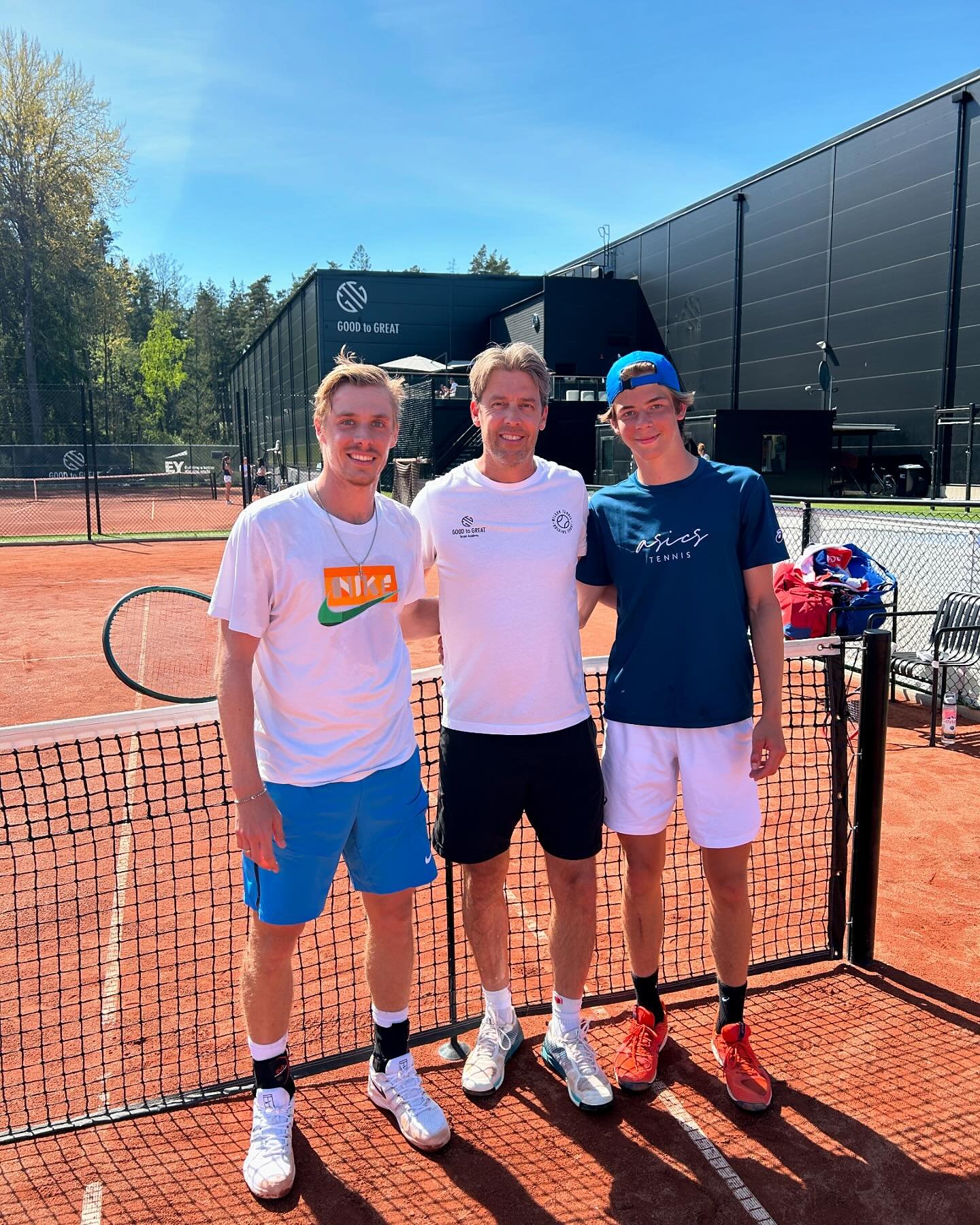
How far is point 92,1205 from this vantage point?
101 inches

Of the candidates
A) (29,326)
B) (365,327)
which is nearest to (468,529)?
(365,327)

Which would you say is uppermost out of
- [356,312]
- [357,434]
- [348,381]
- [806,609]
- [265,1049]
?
[356,312]

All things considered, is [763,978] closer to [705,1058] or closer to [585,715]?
[705,1058]

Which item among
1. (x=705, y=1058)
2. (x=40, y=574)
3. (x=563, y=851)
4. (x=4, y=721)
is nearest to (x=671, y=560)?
(x=563, y=851)

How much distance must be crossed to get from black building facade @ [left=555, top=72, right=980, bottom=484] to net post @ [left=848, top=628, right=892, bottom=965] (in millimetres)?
18547

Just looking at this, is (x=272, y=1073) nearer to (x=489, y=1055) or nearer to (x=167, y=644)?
(x=489, y=1055)

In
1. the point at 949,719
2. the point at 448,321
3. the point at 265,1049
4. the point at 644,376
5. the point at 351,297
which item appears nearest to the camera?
the point at 265,1049

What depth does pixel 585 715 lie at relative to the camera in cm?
296

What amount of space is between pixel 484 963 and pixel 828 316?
24.8 m

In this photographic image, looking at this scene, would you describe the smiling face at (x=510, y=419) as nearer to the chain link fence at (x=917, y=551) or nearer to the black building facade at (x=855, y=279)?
the chain link fence at (x=917, y=551)

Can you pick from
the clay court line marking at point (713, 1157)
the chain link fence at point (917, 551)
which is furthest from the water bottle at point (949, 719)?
the clay court line marking at point (713, 1157)

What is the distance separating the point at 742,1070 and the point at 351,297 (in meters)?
37.0

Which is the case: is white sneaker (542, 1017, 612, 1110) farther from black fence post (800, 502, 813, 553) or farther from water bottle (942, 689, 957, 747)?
black fence post (800, 502, 813, 553)

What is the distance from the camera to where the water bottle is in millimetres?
6691
